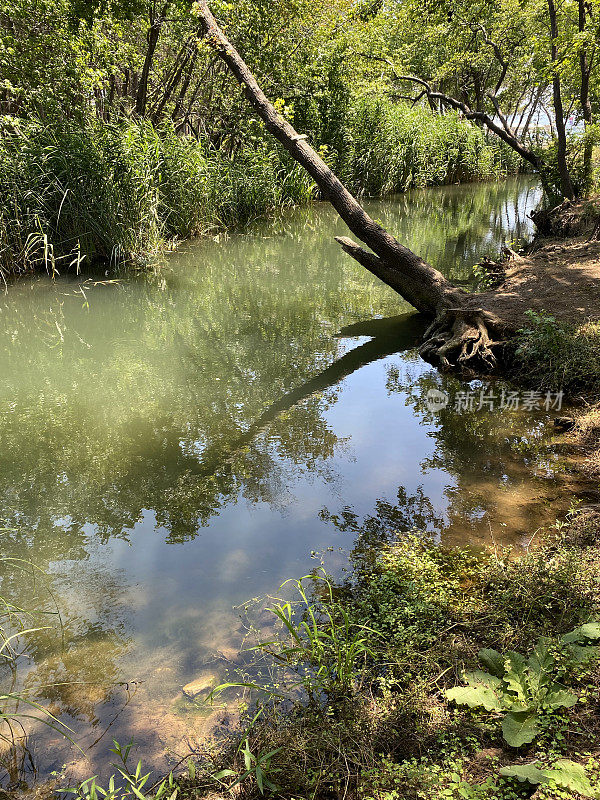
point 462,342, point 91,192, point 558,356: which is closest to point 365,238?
point 462,342

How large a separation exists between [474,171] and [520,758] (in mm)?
22316

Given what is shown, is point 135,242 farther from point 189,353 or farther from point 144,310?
point 189,353

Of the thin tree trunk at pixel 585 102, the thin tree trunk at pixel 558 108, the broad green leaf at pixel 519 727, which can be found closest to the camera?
the broad green leaf at pixel 519 727

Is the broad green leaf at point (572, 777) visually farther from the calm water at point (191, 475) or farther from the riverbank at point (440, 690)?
the calm water at point (191, 475)

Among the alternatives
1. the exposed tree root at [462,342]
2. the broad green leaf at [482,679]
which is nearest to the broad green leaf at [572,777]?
the broad green leaf at [482,679]

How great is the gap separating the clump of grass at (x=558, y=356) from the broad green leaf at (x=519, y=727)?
321 centimetres

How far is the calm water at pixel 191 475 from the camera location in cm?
258

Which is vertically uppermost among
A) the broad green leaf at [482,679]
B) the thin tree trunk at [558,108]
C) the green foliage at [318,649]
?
the thin tree trunk at [558,108]

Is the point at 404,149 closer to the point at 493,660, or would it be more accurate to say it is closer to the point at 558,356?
the point at 558,356

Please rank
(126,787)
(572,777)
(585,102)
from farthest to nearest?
(585,102) < (126,787) < (572,777)

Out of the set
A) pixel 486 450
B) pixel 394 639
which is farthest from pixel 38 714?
pixel 486 450

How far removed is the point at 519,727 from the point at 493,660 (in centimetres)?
33

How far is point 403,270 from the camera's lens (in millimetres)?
6754

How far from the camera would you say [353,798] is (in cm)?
184
